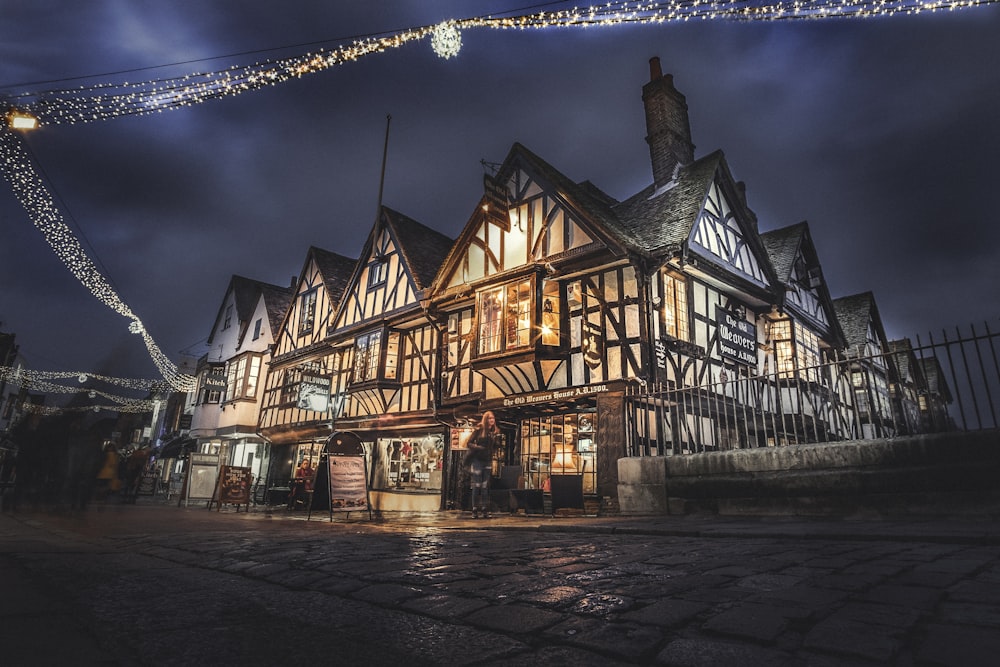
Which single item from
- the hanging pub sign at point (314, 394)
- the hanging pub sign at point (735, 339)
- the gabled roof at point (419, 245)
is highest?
the gabled roof at point (419, 245)

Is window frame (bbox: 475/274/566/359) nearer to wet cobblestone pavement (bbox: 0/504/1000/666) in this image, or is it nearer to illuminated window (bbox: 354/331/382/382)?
illuminated window (bbox: 354/331/382/382)

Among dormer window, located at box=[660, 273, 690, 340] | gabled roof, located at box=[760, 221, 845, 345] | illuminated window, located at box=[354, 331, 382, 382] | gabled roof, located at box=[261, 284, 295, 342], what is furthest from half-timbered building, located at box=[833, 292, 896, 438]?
gabled roof, located at box=[261, 284, 295, 342]

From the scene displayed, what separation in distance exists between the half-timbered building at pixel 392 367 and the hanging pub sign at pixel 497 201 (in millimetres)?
3298

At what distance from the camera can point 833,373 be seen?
19.6 metres

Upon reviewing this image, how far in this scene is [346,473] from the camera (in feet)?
33.3

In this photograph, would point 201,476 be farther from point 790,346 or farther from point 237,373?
point 790,346

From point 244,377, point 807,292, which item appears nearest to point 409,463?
point 244,377

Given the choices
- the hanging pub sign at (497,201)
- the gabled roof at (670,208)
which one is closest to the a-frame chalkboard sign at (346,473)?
the hanging pub sign at (497,201)

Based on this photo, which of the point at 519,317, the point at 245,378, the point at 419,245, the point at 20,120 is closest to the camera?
the point at 20,120

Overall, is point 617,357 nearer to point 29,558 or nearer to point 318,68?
point 318,68

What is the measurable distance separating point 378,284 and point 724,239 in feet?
37.2

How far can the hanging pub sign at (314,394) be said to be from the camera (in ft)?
59.9

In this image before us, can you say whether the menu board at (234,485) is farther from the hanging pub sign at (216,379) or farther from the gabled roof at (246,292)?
the gabled roof at (246,292)

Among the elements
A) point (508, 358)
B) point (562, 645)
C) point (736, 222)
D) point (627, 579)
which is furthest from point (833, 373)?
point (562, 645)
